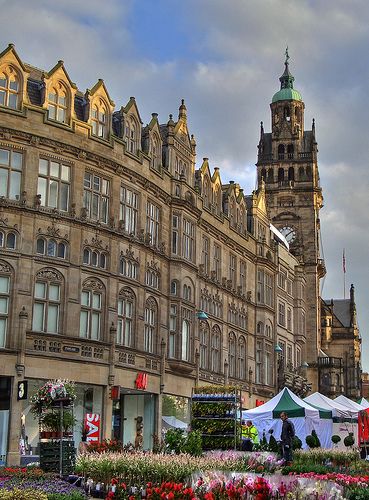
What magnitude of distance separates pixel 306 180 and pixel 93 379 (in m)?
60.0

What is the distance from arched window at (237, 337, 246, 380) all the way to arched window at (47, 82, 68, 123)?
25.2m

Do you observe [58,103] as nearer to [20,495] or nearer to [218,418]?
[218,418]

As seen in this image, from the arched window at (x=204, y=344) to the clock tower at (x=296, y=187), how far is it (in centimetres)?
3588

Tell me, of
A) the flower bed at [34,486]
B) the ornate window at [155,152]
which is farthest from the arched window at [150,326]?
the flower bed at [34,486]

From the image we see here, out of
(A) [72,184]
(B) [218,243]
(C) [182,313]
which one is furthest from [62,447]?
(B) [218,243]

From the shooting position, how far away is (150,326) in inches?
1747

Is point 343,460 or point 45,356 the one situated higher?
point 45,356

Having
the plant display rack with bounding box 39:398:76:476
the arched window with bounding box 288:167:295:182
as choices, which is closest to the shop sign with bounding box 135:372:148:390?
the plant display rack with bounding box 39:398:76:476

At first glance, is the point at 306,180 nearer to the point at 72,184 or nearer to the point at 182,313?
the point at 182,313

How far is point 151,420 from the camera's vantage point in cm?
4372

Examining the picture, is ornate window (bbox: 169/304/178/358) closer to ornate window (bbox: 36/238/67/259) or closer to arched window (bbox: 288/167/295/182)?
ornate window (bbox: 36/238/67/259)

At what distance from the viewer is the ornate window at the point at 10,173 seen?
3700 cm

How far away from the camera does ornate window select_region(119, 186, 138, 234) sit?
139 feet

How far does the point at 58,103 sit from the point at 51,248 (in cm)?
731
